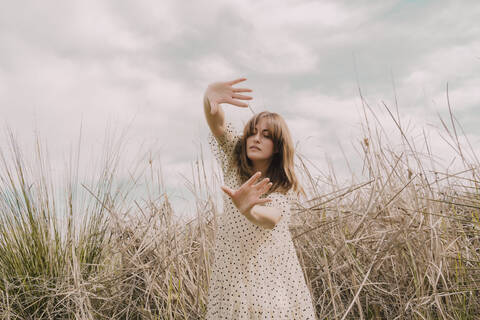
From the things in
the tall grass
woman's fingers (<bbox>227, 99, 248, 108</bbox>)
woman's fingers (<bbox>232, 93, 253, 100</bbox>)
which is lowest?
the tall grass

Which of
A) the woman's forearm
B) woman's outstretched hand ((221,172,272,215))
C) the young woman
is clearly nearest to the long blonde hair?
the young woman

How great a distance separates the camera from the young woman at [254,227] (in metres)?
1.92

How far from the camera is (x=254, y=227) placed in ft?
6.70

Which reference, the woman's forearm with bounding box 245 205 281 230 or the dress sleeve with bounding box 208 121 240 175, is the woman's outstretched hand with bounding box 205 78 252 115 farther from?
the woman's forearm with bounding box 245 205 281 230

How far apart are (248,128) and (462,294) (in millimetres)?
1328

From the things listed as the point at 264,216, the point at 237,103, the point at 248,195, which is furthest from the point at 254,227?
the point at 237,103

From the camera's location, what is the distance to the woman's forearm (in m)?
1.81

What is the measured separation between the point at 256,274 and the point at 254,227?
21 cm

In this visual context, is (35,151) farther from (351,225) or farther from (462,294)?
(462,294)

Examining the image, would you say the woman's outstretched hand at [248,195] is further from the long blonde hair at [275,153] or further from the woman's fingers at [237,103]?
the woman's fingers at [237,103]

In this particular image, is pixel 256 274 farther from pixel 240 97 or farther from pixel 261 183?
Answer: pixel 240 97

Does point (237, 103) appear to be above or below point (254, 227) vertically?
above

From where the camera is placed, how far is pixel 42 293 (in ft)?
8.30

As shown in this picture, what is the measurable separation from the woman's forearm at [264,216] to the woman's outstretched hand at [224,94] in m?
0.55
